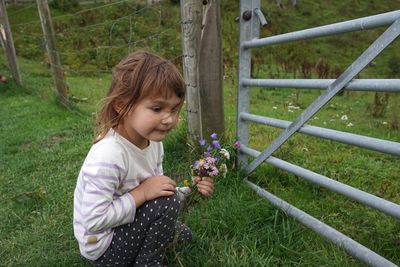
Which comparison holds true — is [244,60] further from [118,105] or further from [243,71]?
[118,105]

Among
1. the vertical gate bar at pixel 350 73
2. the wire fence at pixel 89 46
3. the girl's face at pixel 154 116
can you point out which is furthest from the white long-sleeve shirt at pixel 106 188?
the wire fence at pixel 89 46

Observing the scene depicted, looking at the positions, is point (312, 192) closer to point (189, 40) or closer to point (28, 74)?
point (189, 40)

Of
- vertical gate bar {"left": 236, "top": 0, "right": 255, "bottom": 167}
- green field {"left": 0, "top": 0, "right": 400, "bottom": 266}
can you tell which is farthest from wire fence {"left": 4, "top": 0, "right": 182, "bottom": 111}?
vertical gate bar {"left": 236, "top": 0, "right": 255, "bottom": 167}

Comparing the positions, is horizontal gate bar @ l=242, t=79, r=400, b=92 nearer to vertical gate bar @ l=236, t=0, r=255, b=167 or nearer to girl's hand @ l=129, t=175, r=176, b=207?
vertical gate bar @ l=236, t=0, r=255, b=167

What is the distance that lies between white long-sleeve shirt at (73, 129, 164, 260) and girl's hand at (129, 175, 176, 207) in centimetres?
3

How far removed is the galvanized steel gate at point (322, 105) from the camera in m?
1.87

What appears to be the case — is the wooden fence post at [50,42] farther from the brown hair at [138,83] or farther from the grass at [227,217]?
the brown hair at [138,83]

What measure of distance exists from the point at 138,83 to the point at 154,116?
158 mm

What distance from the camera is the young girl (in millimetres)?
1794

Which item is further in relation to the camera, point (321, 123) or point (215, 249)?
point (321, 123)

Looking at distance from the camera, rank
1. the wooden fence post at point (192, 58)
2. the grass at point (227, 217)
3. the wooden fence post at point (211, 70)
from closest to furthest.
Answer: the grass at point (227, 217), the wooden fence post at point (192, 58), the wooden fence post at point (211, 70)

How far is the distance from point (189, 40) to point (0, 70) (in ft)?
30.4

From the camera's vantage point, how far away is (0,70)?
35.0 ft

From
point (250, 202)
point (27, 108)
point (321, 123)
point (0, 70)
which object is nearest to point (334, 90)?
point (250, 202)
